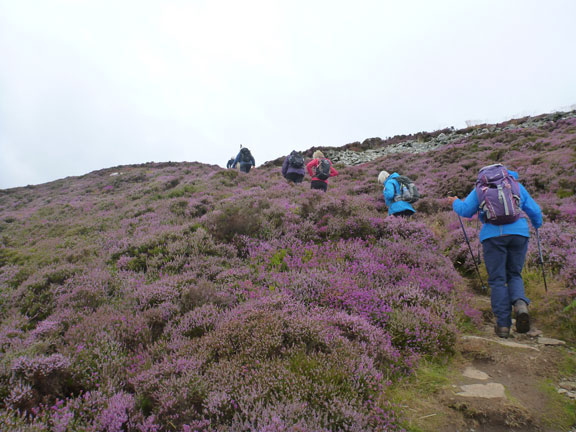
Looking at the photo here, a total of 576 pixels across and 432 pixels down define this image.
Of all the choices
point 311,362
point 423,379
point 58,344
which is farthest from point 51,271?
point 423,379

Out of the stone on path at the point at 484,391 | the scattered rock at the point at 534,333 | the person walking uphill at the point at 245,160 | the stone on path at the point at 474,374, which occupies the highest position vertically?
the person walking uphill at the point at 245,160

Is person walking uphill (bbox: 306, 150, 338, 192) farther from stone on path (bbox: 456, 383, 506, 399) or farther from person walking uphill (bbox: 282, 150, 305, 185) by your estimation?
stone on path (bbox: 456, 383, 506, 399)

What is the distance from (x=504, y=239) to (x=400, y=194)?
3552mm

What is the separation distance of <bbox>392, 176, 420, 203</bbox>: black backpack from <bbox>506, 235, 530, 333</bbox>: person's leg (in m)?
3.30

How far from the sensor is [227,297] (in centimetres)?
439

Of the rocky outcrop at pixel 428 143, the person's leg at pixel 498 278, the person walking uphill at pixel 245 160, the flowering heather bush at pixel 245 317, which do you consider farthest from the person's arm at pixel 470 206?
the rocky outcrop at pixel 428 143

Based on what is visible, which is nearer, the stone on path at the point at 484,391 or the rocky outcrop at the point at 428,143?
the stone on path at the point at 484,391

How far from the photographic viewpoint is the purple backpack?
4.03 m

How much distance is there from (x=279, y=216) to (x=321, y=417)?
230 inches

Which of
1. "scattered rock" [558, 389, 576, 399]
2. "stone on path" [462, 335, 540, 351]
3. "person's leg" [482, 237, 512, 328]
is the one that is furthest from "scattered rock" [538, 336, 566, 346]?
"scattered rock" [558, 389, 576, 399]

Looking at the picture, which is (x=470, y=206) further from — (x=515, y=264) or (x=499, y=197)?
(x=515, y=264)

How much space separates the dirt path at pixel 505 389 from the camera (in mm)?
2482

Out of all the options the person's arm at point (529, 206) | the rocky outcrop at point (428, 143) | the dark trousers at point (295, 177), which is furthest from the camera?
the rocky outcrop at point (428, 143)

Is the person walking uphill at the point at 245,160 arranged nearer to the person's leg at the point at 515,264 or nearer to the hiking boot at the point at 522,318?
the person's leg at the point at 515,264
